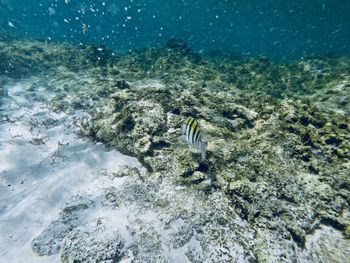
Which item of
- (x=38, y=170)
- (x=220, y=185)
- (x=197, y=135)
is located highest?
(x=197, y=135)

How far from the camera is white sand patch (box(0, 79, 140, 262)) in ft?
14.0

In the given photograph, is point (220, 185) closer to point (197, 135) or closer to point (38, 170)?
point (197, 135)

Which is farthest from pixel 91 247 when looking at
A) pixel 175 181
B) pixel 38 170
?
pixel 38 170

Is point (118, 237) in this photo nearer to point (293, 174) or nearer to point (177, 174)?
point (177, 174)

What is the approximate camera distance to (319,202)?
435 cm

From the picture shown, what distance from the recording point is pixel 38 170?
566cm

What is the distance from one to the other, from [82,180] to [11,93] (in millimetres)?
6618

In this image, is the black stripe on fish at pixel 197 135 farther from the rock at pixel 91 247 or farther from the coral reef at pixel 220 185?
the rock at pixel 91 247

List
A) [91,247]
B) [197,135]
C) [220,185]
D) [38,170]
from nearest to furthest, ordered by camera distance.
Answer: [197,135], [91,247], [220,185], [38,170]

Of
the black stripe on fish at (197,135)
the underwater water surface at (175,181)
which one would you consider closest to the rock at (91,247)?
the underwater water surface at (175,181)

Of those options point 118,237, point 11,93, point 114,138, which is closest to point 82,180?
point 114,138

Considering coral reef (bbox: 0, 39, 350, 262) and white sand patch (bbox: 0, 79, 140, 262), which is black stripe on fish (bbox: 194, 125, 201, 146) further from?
white sand patch (bbox: 0, 79, 140, 262)

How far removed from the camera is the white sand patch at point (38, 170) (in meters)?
4.27

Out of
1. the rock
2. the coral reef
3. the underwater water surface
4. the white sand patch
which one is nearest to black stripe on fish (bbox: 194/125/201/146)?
the underwater water surface
